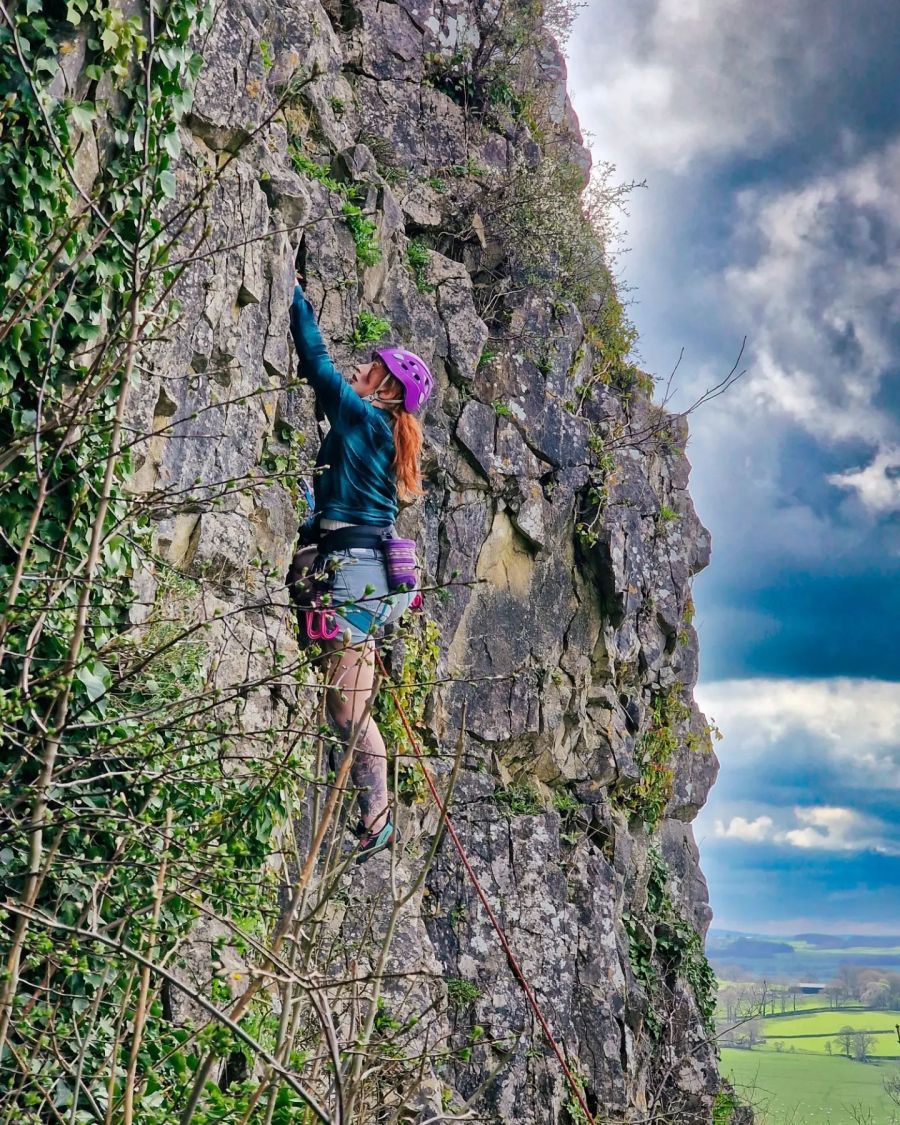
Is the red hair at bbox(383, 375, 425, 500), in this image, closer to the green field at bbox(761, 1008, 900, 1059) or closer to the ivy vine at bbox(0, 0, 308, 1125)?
Result: the ivy vine at bbox(0, 0, 308, 1125)

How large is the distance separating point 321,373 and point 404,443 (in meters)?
0.84

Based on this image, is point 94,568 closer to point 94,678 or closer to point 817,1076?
point 94,678

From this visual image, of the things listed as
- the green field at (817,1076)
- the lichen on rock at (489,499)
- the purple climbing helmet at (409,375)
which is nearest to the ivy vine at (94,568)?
the lichen on rock at (489,499)

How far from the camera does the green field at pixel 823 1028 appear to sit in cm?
5335

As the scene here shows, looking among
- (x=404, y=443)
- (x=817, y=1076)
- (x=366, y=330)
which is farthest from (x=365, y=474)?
(x=817, y=1076)

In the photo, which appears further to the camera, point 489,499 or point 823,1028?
point 823,1028

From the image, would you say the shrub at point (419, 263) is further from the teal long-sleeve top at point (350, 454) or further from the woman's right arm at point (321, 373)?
the teal long-sleeve top at point (350, 454)

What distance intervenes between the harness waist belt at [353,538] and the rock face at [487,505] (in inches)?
14.2

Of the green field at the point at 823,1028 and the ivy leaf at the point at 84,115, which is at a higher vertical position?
the ivy leaf at the point at 84,115

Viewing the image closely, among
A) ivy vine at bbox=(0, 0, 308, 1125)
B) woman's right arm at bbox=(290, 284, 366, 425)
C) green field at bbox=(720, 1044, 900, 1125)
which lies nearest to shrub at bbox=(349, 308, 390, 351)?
woman's right arm at bbox=(290, 284, 366, 425)

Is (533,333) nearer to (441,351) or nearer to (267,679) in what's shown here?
(441,351)

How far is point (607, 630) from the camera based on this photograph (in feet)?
39.3

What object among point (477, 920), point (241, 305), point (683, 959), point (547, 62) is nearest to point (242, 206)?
point (241, 305)

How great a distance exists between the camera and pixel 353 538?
732 cm
